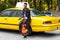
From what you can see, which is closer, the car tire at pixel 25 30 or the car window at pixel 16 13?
the car tire at pixel 25 30

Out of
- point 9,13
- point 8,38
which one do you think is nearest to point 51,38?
point 8,38

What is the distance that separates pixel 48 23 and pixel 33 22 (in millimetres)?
710

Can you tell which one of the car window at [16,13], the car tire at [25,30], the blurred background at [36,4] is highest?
the car window at [16,13]

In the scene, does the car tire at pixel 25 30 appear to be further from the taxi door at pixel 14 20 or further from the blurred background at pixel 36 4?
the blurred background at pixel 36 4

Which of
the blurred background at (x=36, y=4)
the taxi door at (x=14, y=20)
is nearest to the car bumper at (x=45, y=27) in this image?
the taxi door at (x=14, y=20)

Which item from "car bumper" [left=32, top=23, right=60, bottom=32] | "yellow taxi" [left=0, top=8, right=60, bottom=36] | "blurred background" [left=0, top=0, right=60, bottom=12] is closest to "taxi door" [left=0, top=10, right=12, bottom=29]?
"yellow taxi" [left=0, top=8, right=60, bottom=36]

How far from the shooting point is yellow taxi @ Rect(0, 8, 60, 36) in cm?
970

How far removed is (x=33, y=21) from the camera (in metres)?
9.90

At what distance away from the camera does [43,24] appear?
381 inches

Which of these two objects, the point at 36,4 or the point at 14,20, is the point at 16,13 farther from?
the point at 36,4

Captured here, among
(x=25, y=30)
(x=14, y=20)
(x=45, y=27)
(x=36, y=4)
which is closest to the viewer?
(x=45, y=27)

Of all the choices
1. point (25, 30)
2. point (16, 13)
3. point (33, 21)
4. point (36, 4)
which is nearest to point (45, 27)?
point (33, 21)

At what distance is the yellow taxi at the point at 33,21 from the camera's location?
31.8 ft

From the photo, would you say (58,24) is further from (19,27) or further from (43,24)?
(19,27)
